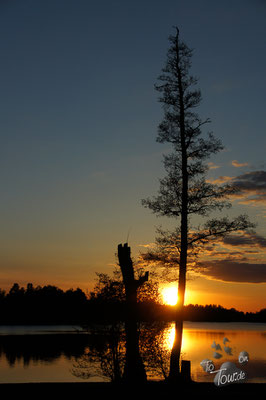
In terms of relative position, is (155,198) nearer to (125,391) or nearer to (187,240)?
(187,240)

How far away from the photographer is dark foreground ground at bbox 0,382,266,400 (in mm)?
15180

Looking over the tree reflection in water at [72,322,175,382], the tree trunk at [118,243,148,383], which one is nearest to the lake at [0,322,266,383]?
the tree reflection in water at [72,322,175,382]

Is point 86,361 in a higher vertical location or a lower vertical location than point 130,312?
lower

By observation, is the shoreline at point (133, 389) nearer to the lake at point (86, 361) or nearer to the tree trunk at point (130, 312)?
the tree trunk at point (130, 312)

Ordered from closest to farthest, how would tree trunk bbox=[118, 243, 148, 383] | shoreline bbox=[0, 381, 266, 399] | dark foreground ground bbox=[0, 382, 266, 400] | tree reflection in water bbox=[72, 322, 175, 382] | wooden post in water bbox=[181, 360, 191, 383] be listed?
1. dark foreground ground bbox=[0, 382, 266, 400]
2. shoreline bbox=[0, 381, 266, 399]
3. wooden post in water bbox=[181, 360, 191, 383]
4. tree trunk bbox=[118, 243, 148, 383]
5. tree reflection in water bbox=[72, 322, 175, 382]

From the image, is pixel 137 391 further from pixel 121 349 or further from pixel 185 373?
pixel 121 349

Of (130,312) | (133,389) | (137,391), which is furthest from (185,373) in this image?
(130,312)

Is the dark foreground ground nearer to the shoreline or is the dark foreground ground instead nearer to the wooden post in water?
the shoreline

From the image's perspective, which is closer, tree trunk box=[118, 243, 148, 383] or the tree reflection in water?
tree trunk box=[118, 243, 148, 383]

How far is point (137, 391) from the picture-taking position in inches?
632

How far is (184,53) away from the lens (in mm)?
22328

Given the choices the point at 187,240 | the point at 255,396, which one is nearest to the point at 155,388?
the point at 255,396

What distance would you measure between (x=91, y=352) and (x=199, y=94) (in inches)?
592

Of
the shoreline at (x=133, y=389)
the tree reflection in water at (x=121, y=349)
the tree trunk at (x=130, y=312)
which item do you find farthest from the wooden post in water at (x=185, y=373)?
the tree reflection in water at (x=121, y=349)
